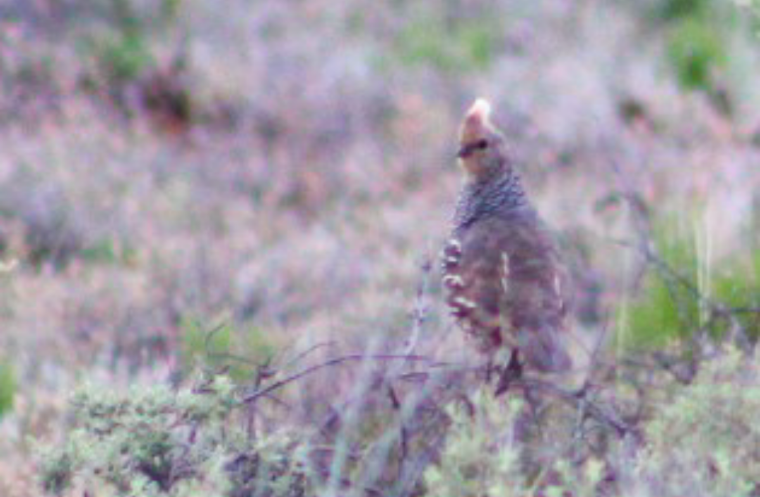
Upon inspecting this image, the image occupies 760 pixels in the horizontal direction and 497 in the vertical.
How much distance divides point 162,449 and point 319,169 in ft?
24.3

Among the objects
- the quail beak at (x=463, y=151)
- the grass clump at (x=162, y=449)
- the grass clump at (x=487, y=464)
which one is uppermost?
the quail beak at (x=463, y=151)

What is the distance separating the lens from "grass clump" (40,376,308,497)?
4.88 m

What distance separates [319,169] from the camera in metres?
12.3

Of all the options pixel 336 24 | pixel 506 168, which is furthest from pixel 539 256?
pixel 336 24

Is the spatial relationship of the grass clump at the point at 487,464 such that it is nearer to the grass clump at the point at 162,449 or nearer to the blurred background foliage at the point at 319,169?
the grass clump at the point at 162,449

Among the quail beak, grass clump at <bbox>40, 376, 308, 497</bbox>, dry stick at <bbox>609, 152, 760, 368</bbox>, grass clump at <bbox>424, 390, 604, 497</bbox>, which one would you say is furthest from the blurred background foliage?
grass clump at <bbox>424, 390, 604, 497</bbox>

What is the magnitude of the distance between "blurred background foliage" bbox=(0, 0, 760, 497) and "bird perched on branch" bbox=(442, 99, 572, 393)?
1.44 feet

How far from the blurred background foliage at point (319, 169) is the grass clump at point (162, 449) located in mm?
769

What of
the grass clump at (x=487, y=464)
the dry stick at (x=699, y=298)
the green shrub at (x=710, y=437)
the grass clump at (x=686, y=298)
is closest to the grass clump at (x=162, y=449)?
the grass clump at (x=487, y=464)

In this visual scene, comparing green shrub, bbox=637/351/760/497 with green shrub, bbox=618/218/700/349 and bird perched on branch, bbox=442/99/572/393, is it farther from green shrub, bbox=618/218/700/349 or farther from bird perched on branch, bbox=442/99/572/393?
green shrub, bbox=618/218/700/349

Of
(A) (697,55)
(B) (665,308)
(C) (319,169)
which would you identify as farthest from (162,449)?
(A) (697,55)

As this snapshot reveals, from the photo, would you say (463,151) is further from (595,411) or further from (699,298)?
(595,411)

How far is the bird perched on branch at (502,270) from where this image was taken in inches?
215

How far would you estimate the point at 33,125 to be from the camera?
12.0m
